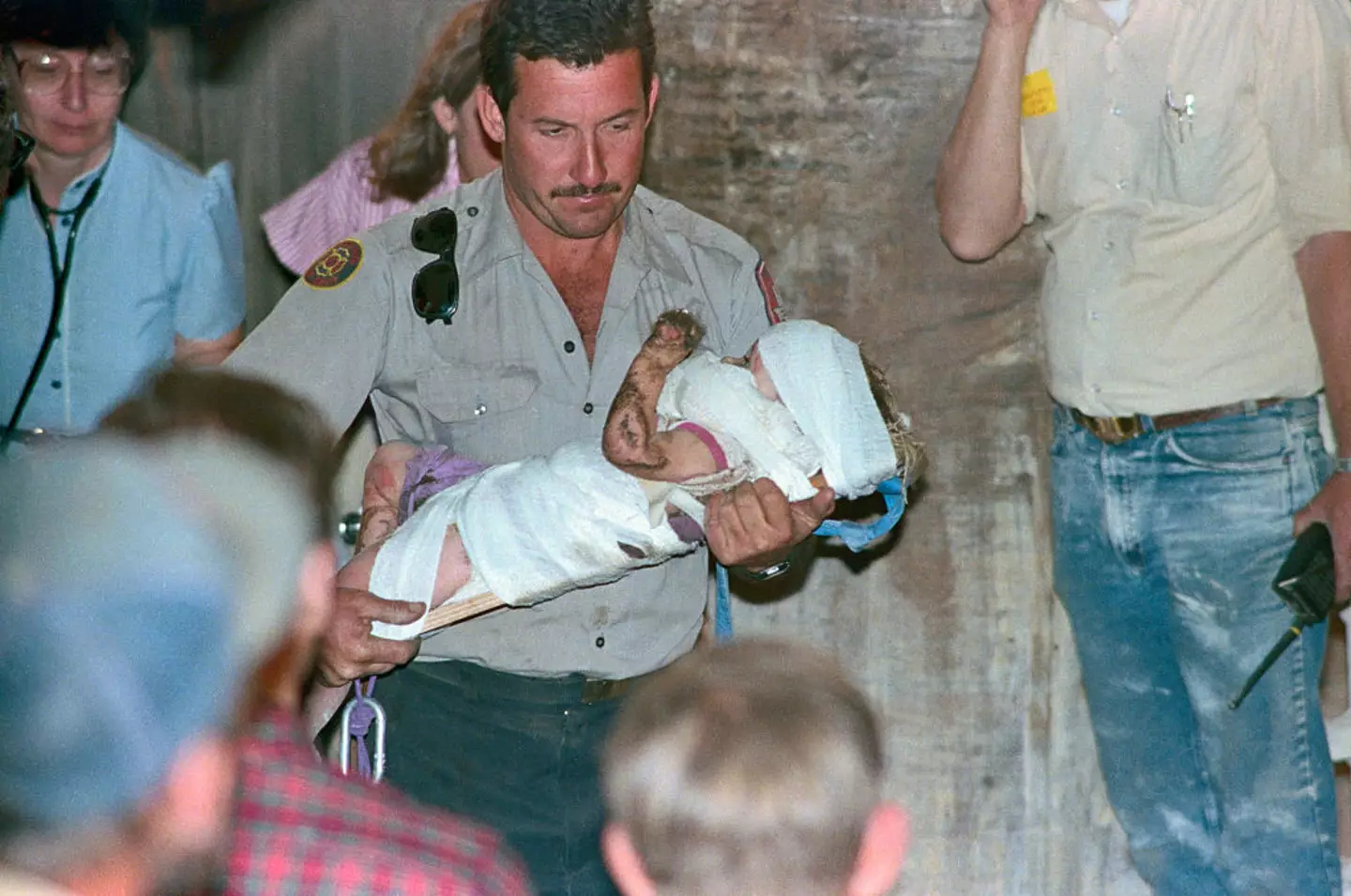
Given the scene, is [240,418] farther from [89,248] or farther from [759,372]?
[89,248]

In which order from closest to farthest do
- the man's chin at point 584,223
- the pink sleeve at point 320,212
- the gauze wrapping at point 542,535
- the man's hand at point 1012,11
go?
the gauze wrapping at point 542,535, the man's chin at point 584,223, the man's hand at point 1012,11, the pink sleeve at point 320,212

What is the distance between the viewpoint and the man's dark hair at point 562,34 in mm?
2928

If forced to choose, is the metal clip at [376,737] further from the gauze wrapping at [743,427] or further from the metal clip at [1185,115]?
the metal clip at [1185,115]

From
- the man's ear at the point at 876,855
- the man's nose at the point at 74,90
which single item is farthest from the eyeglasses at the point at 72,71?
the man's ear at the point at 876,855

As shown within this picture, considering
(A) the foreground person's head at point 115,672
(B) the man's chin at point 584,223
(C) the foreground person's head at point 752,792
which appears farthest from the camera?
(B) the man's chin at point 584,223

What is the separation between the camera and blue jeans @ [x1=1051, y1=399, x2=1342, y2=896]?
10.5 ft

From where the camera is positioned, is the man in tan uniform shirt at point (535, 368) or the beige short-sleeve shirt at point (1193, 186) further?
the beige short-sleeve shirt at point (1193, 186)

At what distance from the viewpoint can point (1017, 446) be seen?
402 centimetres

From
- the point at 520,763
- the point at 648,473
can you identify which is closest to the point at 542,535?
the point at 648,473

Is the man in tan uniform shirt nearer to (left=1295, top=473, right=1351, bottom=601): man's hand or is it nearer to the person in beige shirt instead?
the person in beige shirt

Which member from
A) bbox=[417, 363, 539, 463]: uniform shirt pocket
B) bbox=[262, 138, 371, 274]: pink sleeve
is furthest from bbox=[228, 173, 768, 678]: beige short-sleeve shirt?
bbox=[262, 138, 371, 274]: pink sleeve

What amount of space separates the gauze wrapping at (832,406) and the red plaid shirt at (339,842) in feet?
3.57

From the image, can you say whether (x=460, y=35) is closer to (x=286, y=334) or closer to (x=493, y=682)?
(x=286, y=334)

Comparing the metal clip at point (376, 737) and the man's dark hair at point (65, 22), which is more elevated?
the man's dark hair at point (65, 22)
